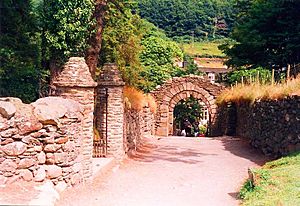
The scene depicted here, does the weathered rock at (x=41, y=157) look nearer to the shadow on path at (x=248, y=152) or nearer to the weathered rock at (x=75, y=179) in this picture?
the weathered rock at (x=75, y=179)

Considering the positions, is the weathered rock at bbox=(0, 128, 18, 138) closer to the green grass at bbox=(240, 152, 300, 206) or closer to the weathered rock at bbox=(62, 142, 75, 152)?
the weathered rock at bbox=(62, 142, 75, 152)

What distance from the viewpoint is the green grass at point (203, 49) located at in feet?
231

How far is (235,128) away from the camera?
2573 cm

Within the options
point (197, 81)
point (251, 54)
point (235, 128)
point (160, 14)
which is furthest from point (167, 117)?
point (160, 14)

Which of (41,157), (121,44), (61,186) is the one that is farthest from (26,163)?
(121,44)

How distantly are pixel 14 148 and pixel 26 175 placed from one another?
0.48 meters

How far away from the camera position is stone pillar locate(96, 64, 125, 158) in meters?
12.9

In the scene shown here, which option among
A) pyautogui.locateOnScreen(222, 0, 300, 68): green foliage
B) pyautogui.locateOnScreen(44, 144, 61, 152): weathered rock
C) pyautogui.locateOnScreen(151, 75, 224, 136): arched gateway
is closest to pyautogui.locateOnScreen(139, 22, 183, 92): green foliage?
pyautogui.locateOnScreen(151, 75, 224, 136): arched gateway

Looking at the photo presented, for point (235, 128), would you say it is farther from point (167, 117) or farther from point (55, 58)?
point (55, 58)

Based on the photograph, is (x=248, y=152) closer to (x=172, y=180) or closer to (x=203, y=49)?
(x=172, y=180)

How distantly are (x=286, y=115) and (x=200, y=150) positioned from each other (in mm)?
4528

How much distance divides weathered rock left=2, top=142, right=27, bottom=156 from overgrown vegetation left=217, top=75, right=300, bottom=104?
7.96m

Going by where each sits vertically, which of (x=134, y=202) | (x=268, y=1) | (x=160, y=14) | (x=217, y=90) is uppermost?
(x=160, y=14)

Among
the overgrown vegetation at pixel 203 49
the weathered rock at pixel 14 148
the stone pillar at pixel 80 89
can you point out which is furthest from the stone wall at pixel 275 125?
the overgrown vegetation at pixel 203 49
